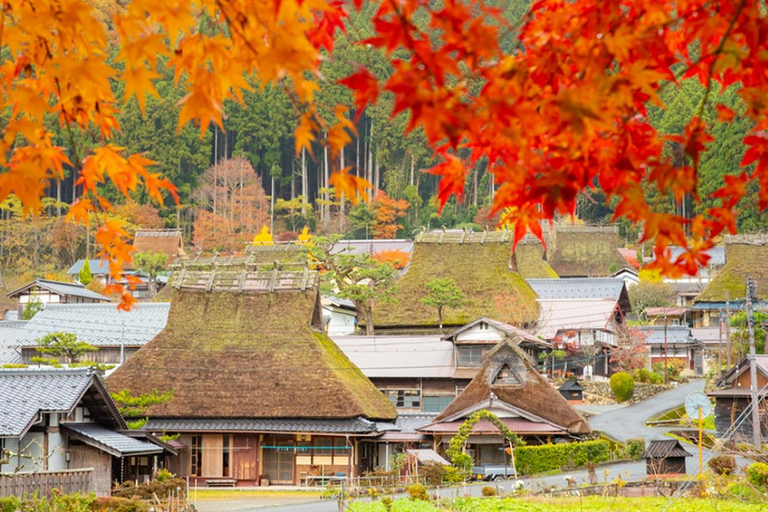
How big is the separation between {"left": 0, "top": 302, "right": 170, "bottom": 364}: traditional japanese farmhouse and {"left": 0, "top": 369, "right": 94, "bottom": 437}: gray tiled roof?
569 inches

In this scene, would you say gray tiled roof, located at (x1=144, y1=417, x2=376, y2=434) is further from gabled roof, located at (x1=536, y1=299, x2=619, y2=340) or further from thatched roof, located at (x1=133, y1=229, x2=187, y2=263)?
thatched roof, located at (x1=133, y1=229, x2=187, y2=263)

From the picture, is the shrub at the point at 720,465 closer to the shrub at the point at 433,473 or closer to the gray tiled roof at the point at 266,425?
the shrub at the point at 433,473

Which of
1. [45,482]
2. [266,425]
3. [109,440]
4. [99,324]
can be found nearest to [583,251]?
[99,324]

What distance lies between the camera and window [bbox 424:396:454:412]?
108 feet

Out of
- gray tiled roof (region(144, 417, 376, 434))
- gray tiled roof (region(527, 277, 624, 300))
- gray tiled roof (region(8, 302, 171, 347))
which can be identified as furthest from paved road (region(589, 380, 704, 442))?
gray tiled roof (region(8, 302, 171, 347))

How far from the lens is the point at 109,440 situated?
63.2 feet

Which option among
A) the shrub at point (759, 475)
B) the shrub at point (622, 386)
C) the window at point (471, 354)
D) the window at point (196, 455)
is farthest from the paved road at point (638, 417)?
the window at point (196, 455)

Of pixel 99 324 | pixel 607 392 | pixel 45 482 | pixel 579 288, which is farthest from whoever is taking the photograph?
pixel 579 288

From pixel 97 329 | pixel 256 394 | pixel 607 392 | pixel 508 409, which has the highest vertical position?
pixel 97 329

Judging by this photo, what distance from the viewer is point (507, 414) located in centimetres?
2808

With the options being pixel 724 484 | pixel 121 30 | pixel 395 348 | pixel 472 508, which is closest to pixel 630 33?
pixel 121 30

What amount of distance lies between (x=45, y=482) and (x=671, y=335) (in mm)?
36841

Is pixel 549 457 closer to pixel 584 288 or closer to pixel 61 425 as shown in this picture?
pixel 61 425

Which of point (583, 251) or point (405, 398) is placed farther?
point (583, 251)
